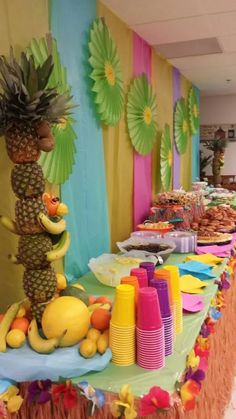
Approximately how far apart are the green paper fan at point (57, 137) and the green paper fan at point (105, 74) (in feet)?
1.01

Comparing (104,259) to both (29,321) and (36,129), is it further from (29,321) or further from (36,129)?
(36,129)

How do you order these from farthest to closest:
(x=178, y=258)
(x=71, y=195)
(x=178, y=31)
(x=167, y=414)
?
1. (x=178, y=31)
2. (x=178, y=258)
3. (x=71, y=195)
4. (x=167, y=414)

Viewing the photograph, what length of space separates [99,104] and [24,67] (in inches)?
37.7

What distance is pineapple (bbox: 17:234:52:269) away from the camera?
1138 mm

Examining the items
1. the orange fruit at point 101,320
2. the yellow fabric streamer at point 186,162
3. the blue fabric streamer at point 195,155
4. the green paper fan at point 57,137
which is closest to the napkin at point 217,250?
the green paper fan at point 57,137

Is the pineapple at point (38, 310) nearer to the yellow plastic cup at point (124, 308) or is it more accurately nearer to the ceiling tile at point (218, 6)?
the yellow plastic cup at point (124, 308)

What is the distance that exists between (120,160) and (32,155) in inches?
51.7

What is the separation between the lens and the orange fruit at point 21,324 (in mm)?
1155

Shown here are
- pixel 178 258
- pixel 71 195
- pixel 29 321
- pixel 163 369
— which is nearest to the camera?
pixel 163 369

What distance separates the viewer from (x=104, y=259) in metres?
1.89

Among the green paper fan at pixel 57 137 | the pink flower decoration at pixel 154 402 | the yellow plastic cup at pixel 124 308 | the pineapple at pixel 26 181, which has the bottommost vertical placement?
the pink flower decoration at pixel 154 402

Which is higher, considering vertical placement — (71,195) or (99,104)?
(99,104)

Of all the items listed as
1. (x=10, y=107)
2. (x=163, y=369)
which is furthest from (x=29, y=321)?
(x=10, y=107)

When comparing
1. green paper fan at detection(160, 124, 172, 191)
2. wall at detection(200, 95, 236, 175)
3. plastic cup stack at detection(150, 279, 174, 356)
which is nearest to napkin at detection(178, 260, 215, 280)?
plastic cup stack at detection(150, 279, 174, 356)
